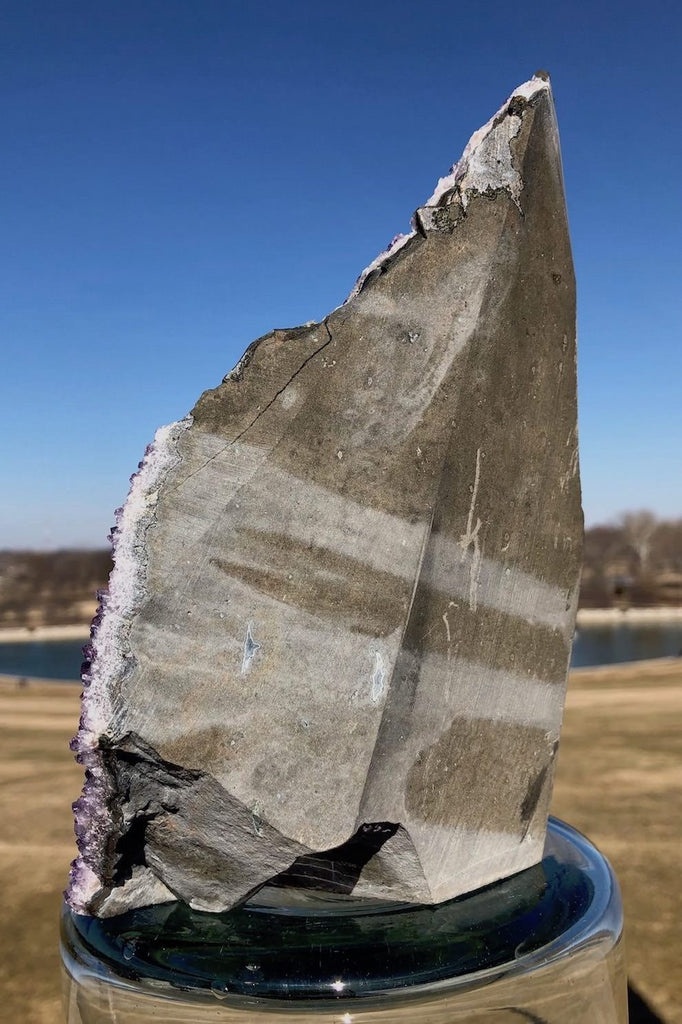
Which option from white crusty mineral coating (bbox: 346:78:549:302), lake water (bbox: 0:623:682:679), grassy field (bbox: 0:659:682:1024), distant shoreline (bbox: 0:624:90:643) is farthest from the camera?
distant shoreline (bbox: 0:624:90:643)

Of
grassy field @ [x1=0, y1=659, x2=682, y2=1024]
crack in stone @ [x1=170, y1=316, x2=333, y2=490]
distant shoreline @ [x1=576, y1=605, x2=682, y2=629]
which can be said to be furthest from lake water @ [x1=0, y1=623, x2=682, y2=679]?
crack in stone @ [x1=170, y1=316, x2=333, y2=490]

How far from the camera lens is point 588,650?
14898mm

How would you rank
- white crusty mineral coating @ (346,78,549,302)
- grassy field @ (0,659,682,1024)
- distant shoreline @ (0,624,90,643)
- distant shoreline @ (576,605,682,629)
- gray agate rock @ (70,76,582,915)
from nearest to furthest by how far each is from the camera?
gray agate rock @ (70,76,582,915)
white crusty mineral coating @ (346,78,549,302)
grassy field @ (0,659,682,1024)
distant shoreline @ (0,624,90,643)
distant shoreline @ (576,605,682,629)

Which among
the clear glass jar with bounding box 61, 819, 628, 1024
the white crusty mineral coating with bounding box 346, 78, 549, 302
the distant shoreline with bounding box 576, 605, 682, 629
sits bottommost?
the clear glass jar with bounding box 61, 819, 628, 1024

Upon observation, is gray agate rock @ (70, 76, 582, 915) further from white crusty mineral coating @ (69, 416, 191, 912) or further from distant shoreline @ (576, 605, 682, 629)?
distant shoreline @ (576, 605, 682, 629)

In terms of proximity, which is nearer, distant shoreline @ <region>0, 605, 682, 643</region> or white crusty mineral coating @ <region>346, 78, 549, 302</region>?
white crusty mineral coating @ <region>346, 78, 549, 302</region>

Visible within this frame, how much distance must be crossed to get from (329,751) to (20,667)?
1461 cm

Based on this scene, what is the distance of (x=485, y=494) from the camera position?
1.65m

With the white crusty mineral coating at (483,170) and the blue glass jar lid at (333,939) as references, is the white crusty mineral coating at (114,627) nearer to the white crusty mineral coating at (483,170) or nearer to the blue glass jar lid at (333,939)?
the blue glass jar lid at (333,939)

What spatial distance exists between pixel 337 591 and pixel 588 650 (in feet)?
46.9

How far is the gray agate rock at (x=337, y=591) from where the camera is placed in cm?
141

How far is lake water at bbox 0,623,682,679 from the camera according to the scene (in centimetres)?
1361

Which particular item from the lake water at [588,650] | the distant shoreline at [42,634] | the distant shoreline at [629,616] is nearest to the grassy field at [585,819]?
the lake water at [588,650]

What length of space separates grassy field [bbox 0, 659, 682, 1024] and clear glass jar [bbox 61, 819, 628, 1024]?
2.85ft
